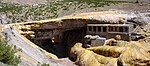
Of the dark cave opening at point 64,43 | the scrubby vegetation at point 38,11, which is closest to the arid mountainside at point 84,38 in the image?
the dark cave opening at point 64,43

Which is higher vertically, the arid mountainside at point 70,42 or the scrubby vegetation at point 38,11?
the arid mountainside at point 70,42

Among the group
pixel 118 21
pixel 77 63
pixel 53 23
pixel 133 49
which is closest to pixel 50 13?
pixel 53 23

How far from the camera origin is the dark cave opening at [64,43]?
5412cm

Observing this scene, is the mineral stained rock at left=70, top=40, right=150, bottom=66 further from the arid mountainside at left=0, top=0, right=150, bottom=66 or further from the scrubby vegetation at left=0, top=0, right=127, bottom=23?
the scrubby vegetation at left=0, top=0, right=127, bottom=23

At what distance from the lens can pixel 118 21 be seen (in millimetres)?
48938

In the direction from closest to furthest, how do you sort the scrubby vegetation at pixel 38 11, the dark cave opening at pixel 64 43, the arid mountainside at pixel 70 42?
1. the arid mountainside at pixel 70 42
2. the dark cave opening at pixel 64 43
3. the scrubby vegetation at pixel 38 11

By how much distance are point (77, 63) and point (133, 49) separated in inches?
270

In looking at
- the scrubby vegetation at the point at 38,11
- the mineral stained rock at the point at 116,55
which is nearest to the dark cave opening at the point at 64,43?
the mineral stained rock at the point at 116,55

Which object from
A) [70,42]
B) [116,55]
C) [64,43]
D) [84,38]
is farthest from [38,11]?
[116,55]

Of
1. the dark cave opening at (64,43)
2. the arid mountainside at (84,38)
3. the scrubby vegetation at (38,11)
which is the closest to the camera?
the arid mountainside at (84,38)

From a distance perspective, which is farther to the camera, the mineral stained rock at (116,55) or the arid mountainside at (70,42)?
the arid mountainside at (70,42)

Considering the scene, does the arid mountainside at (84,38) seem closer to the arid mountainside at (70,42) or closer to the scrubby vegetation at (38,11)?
the arid mountainside at (70,42)

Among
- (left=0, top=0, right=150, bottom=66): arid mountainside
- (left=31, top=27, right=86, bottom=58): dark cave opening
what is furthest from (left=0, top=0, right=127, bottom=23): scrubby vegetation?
(left=31, top=27, right=86, bottom=58): dark cave opening

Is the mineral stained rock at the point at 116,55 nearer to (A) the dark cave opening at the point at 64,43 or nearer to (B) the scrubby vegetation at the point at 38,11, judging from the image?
(A) the dark cave opening at the point at 64,43
